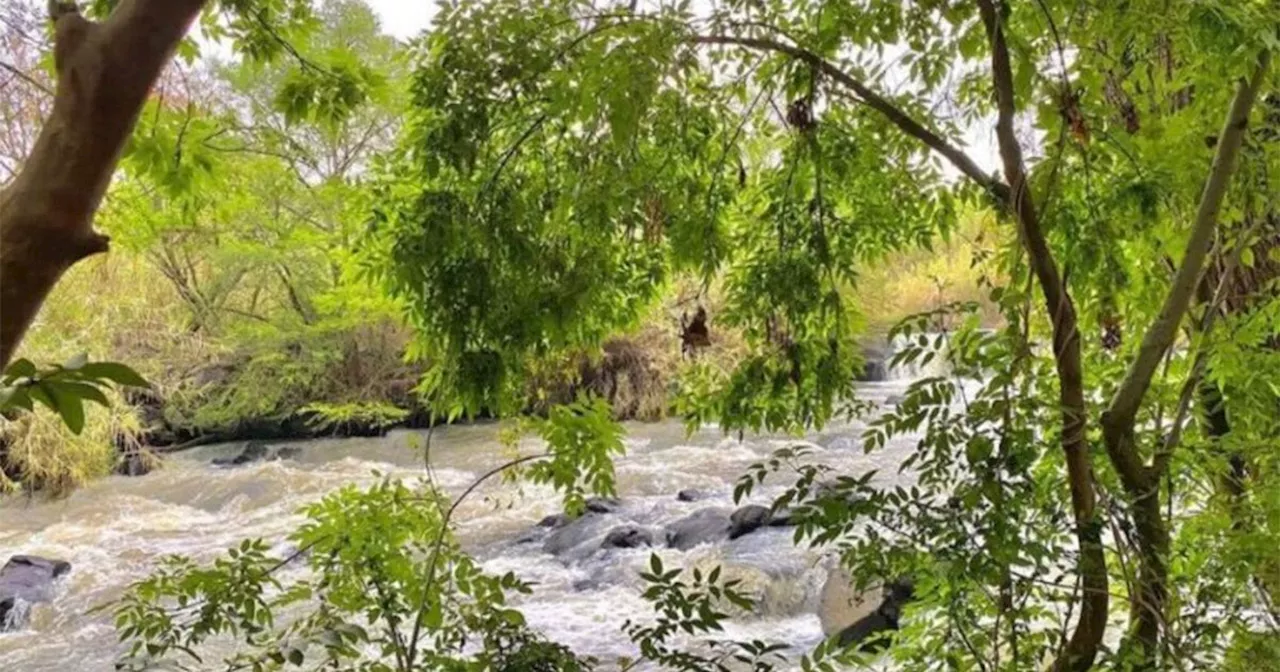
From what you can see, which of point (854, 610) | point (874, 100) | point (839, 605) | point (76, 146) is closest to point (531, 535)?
point (839, 605)

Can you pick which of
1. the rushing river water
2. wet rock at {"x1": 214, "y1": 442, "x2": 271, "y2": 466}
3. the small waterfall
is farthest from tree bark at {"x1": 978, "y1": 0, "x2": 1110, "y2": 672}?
wet rock at {"x1": 214, "y1": 442, "x2": 271, "y2": 466}

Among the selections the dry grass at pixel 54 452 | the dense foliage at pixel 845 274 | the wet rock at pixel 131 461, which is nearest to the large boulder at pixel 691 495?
the dry grass at pixel 54 452

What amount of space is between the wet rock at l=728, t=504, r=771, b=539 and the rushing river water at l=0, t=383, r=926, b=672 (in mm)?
55

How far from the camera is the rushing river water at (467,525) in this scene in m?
3.89

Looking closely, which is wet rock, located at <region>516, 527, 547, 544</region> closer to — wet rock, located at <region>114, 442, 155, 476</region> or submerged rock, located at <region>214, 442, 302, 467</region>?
submerged rock, located at <region>214, 442, 302, 467</region>

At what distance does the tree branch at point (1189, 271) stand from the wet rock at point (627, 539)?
3655 millimetres

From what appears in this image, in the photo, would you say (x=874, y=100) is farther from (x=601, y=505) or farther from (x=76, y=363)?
(x=601, y=505)

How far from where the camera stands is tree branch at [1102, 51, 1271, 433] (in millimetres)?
1280

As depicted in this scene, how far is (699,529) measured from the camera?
15.9 feet

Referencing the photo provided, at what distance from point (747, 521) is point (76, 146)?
4451 mm

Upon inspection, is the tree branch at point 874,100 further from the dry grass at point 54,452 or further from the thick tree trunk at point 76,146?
the dry grass at point 54,452

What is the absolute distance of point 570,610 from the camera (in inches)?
161

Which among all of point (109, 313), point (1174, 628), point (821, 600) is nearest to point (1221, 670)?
point (1174, 628)

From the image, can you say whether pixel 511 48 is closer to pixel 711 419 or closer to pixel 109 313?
pixel 711 419
